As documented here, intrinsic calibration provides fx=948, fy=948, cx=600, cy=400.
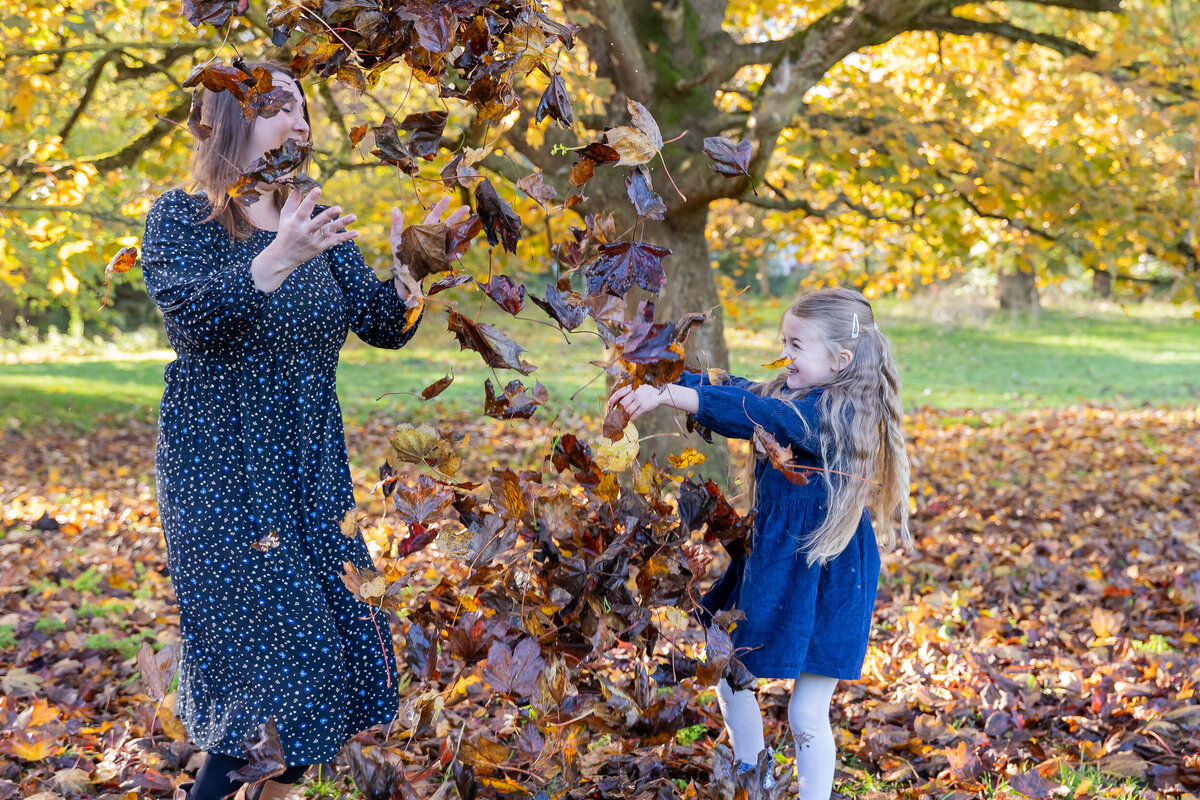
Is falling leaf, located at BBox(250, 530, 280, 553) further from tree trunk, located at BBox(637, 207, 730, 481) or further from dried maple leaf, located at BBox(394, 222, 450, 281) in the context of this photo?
tree trunk, located at BBox(637, 207, 730, 481)

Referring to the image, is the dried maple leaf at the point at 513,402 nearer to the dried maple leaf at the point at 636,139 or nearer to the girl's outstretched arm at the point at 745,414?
the girl's outstretched arm at the point at 745,414

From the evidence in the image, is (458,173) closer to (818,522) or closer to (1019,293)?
(818,522)

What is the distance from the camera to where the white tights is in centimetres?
234

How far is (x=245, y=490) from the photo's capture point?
2.00m

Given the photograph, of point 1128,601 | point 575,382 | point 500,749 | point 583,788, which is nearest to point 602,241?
point 500,749

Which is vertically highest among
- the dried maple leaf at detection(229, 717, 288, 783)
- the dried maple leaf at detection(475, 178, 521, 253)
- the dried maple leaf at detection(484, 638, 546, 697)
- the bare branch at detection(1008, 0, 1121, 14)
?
the bare branch at detection(1008, 0, 1121, 14)

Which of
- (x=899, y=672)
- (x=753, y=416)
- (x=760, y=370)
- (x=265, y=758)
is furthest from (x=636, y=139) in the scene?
(x=760, y=370)

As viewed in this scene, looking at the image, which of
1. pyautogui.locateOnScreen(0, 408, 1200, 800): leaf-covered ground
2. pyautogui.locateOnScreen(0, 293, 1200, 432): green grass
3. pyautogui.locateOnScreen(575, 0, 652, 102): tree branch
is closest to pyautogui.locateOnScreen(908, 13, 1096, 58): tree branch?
pyautogui.locateOnScreen(575, 0, 652, 102): tree branch

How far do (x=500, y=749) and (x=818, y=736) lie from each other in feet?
3.13

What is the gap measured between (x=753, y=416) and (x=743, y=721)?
2.82 feet

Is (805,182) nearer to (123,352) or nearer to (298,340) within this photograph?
(298,340)

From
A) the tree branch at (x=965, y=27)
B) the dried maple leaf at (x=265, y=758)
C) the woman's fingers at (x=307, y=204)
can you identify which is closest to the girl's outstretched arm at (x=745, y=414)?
the woman's fingers at (x=307, y=204)

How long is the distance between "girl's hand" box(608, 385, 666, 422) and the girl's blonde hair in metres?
0.57

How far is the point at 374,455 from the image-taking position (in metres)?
7.98
